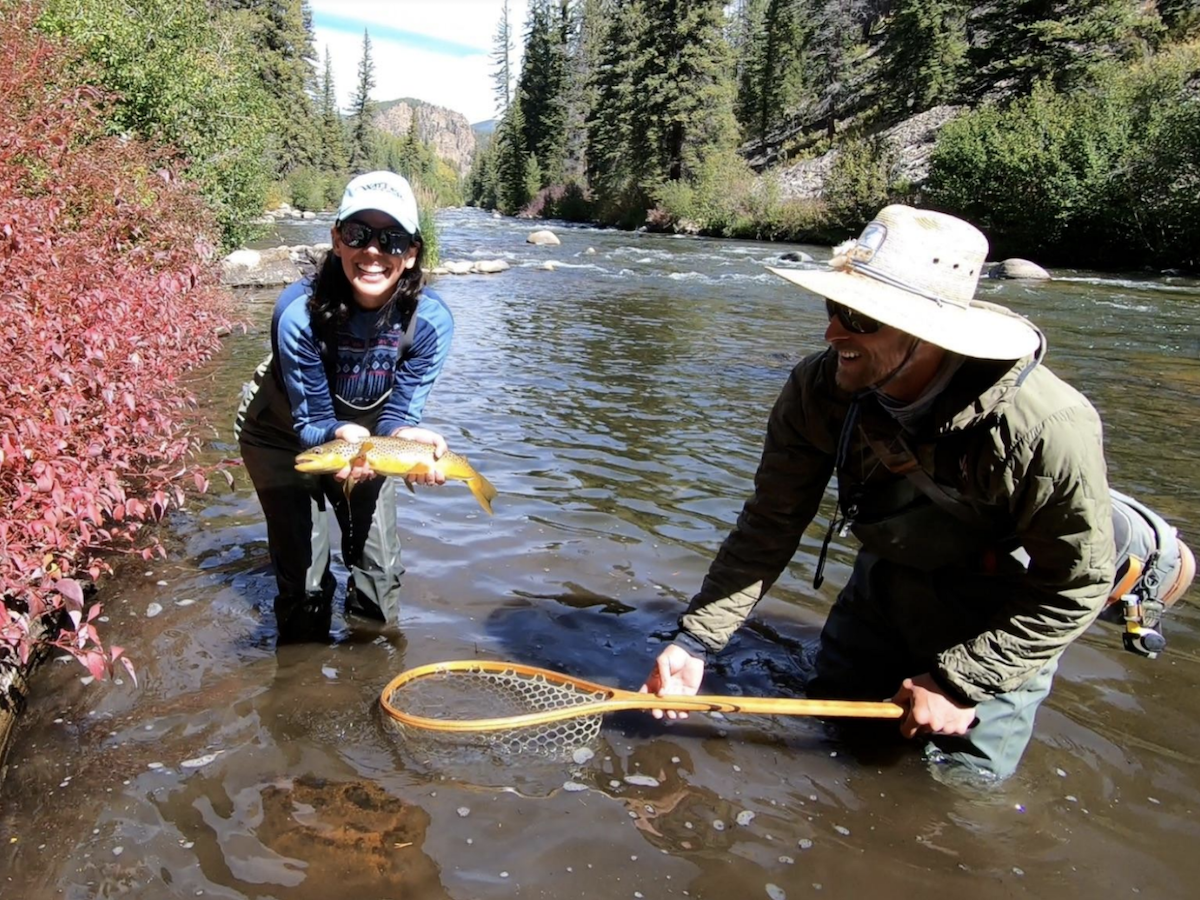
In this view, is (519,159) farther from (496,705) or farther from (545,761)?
(545,761)

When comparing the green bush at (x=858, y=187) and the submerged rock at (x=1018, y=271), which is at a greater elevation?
the green bush at (x=858, y=187)

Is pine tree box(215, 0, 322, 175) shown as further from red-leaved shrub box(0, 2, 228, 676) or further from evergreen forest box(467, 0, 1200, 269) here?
red-leaved shrub box(0, 2, 228, 676)

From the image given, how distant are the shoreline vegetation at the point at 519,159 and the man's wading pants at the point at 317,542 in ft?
2.47

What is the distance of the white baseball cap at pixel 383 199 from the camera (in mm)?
3764

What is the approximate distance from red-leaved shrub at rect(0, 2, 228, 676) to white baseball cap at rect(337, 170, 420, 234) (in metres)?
1.68

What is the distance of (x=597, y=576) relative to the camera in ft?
19.5

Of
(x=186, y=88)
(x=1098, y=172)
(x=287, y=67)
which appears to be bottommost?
(x=186, y=88)

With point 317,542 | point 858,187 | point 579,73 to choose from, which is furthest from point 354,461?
point 579,73

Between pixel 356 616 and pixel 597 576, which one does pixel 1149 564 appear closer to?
pixel 597 576

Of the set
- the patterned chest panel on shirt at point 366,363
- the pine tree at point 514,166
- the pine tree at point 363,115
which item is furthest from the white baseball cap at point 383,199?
the pine tree at point 363,115

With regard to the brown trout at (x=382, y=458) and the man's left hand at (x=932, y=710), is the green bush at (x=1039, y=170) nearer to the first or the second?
the man's left hand at (x=932, y=710)

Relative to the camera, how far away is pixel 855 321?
2945 millimetres

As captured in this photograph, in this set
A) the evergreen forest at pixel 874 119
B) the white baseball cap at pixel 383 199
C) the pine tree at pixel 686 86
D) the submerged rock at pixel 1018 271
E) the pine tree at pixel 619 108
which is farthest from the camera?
the pine tree at pixel 619 108

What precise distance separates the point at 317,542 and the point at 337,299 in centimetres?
150
